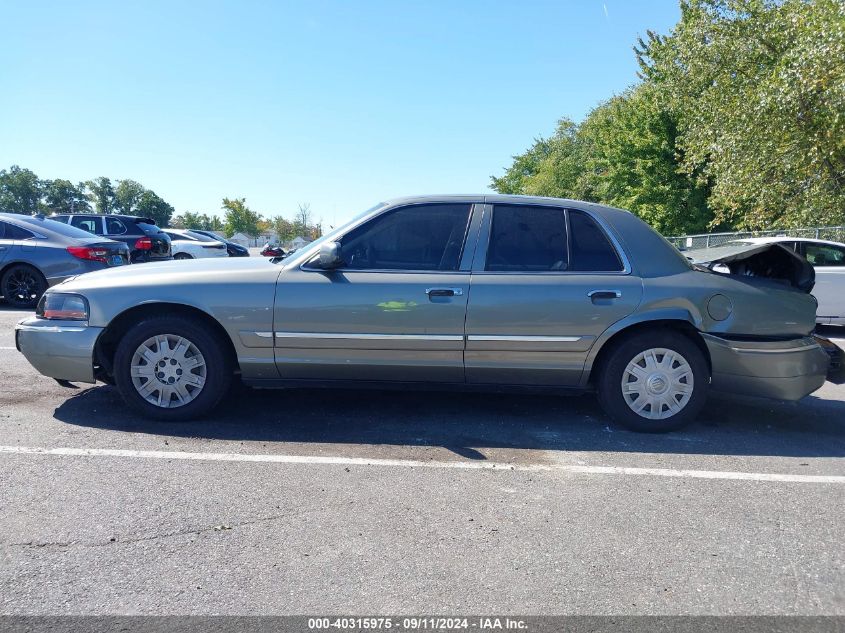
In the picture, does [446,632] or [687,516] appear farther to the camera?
[687,516]

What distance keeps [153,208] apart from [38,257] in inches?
4242

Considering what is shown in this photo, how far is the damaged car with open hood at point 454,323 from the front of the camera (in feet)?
14.5

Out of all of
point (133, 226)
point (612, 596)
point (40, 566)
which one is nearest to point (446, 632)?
point (612, 596)

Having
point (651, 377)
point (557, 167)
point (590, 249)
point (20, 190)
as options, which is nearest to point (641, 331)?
point (651, 377)

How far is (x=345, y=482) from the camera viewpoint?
11.7 feet

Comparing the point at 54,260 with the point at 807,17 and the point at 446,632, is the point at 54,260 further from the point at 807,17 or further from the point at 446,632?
the point at 807,17

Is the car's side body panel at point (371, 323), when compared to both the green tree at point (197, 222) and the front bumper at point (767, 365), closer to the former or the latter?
the front bumper at point (767, 365)

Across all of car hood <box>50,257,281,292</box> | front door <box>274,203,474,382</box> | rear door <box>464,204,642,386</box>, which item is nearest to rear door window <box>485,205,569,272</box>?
rear door <box>464,204,642,386</box>

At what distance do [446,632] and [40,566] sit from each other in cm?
171

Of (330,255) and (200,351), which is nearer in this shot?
(330,255)

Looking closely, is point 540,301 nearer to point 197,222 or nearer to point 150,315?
point 150,315

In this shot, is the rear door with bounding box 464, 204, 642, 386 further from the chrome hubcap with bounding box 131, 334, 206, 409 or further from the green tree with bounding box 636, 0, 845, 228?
the green tree with bounding box 636, 0, 845, 228

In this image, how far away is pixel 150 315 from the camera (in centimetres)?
457

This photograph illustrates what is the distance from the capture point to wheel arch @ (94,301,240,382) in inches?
178
